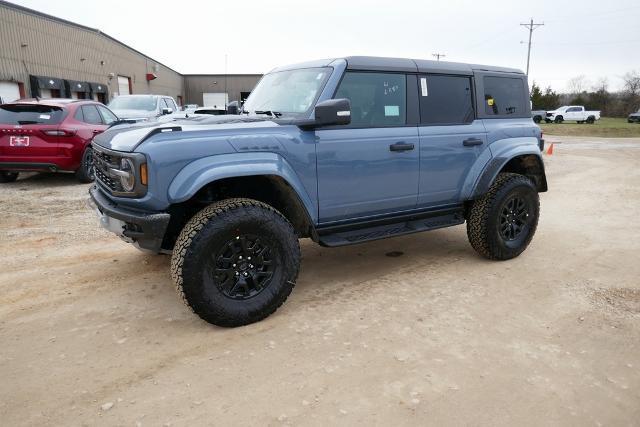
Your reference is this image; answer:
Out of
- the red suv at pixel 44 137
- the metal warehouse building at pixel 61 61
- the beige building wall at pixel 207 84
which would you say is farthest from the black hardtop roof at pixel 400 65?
the beige building wall at pixel 207 84

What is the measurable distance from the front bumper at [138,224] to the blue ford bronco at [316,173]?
0.01 meters

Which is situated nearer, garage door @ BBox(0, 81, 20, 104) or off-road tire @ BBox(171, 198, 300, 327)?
off-road tire @ BBox(171, 198, 300, 327)

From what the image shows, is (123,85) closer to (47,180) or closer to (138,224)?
(47,180)

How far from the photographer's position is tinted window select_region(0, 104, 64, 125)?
26.2 feet

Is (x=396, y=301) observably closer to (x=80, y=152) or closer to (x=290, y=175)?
(x=290, y=175)

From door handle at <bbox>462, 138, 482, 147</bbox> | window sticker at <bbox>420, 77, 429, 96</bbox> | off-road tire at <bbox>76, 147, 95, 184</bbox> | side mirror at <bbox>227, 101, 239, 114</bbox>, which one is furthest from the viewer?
off-road tire at <bbox>76, 147, 95, 184</bbox>

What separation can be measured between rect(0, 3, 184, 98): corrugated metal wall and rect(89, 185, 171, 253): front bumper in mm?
20576

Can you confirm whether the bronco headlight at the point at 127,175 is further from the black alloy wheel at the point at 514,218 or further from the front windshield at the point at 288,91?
the black alloy wheel at the point at 514,218

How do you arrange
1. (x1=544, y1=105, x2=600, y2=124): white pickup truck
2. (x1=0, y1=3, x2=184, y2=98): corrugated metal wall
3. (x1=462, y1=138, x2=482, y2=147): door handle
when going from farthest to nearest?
(x1=544, y1=105, x2=600, y2=124): white pickup truck < (x1=0, y1=3, x2=184, y2=98): corrugated metal wall < (x1=462, y1=138, x2=482, y2=147): door handle

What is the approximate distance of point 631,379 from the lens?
2686mm

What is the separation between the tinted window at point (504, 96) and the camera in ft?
15.2

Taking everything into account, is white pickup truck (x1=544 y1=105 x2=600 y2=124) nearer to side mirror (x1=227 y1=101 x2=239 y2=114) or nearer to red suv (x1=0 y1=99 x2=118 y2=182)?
red suv (x1=0 y1=99 x2=118 y2=182)

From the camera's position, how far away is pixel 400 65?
406 centimetres

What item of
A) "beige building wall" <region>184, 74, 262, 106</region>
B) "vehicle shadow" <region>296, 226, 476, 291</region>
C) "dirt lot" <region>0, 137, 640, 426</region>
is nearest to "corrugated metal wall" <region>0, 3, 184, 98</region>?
"beige building wall" <region>184, 74, 262, 106</region>
